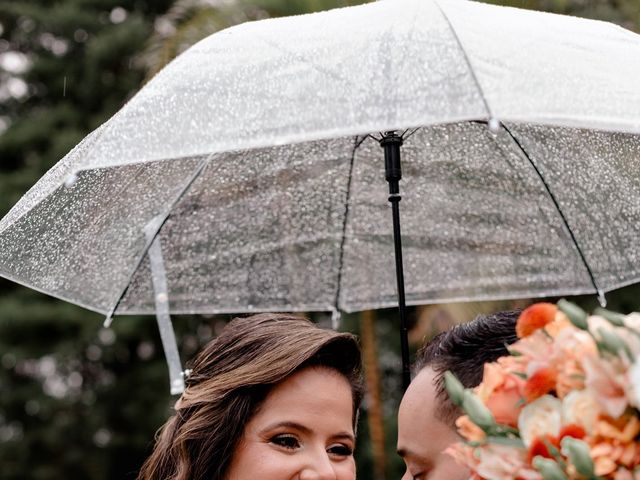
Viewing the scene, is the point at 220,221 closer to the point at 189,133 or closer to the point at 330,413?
the point at 330,413

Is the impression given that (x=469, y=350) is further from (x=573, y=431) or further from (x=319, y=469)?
(x=573, y=431)

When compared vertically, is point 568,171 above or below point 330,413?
above

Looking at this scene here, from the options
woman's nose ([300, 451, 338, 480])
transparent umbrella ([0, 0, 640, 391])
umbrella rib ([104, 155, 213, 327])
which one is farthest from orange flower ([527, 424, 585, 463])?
umbrella rib ([104, 155, 213, 327])

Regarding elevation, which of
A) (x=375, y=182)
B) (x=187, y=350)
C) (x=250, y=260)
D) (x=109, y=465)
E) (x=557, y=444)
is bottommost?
(x=109, y=465)

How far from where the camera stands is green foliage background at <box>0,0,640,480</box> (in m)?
18.9

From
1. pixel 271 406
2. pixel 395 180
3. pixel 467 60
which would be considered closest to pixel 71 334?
pixel 395 180

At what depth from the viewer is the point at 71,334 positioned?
62.5ft

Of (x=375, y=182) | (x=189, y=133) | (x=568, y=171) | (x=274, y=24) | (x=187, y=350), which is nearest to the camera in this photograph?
(x=189, y=133)

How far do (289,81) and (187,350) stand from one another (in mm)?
16262

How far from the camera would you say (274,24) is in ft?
10.7

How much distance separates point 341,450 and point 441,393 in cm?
59

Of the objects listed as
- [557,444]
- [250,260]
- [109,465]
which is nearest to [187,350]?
[109,465]

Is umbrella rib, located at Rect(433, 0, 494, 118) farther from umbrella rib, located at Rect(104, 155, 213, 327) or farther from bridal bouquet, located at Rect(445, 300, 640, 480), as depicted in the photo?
umbrella rib, located at Rect(104, 155, 213, 327)

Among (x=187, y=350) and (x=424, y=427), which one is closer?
(x=424, y=427)
